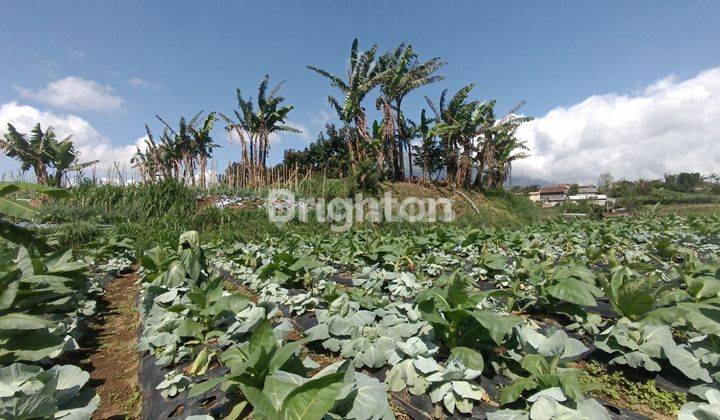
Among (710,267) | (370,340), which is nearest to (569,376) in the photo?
(370,340)

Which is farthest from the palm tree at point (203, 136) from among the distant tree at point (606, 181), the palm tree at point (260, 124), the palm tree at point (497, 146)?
the distant tree at point (606, 181)

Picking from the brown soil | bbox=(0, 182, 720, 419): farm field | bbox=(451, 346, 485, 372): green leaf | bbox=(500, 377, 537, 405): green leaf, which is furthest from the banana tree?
bbox=(500, 377, 537, 405): green leaf

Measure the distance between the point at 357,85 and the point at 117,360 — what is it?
16709 millimetres

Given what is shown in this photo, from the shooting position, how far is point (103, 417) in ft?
6.30

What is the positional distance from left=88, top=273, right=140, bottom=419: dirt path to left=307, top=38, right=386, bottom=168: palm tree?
13.5m

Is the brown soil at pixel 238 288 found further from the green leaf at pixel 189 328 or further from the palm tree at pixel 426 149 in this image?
the palm tree at pixel 426 149

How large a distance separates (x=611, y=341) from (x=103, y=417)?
119 inches

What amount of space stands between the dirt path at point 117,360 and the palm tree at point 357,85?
13516 mm

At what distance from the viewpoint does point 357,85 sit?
1745 cm

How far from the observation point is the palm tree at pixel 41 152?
59.4 ft

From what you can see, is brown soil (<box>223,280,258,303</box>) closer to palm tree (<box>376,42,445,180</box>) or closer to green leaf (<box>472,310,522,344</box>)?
green leaf (<box>472,310,522,344</box>)

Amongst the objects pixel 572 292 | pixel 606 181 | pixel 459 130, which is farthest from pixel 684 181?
pixel 572 292

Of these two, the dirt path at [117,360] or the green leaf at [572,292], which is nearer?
the dirt path at [117,360]

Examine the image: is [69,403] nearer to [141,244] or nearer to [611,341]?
[611,341]
